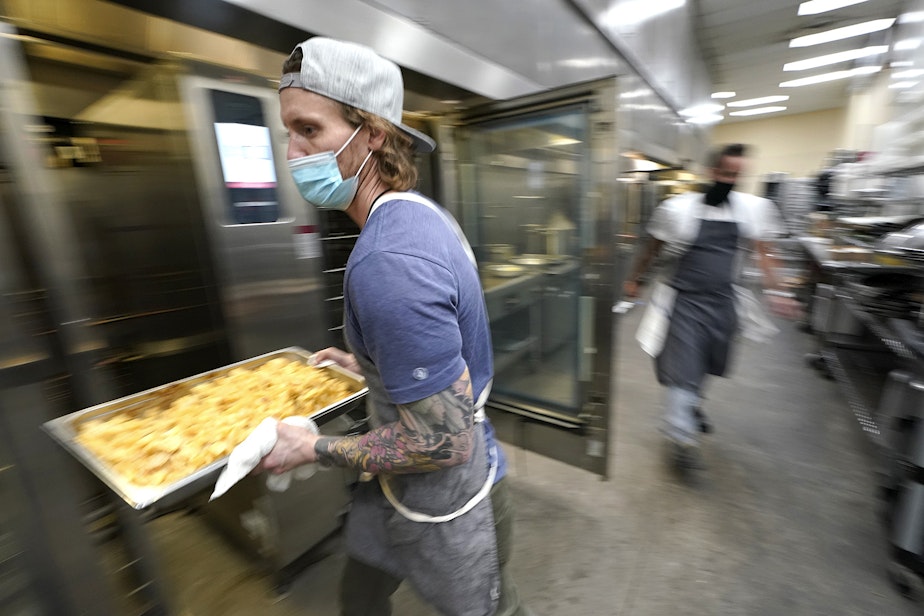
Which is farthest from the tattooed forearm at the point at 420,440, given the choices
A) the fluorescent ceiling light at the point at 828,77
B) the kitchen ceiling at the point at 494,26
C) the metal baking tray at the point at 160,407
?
the fluorescent ceiling light at the point at 828,77

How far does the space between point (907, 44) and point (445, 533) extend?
9.28m

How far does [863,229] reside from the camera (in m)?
3.78

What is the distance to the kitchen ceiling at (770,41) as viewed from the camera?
6.89 m

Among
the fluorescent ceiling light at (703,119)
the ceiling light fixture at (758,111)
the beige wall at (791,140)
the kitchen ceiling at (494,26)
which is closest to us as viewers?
the kitchen ceiling at (494,26)

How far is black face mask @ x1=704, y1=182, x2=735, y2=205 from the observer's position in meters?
2.21

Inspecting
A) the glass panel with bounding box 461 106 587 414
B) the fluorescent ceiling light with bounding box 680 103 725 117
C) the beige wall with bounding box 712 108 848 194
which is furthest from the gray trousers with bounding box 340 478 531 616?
the beige wall with bounding box 712 108 848 194

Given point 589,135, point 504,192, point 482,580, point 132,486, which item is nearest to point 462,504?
point 482,580

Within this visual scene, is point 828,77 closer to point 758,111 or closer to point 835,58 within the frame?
point 835,58

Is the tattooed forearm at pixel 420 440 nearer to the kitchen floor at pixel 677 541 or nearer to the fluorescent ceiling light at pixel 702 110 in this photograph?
the kitchen floor at pixel 677 541

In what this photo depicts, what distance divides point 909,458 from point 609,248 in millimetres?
1492

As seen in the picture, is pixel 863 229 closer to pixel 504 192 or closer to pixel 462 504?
pixel 504 192

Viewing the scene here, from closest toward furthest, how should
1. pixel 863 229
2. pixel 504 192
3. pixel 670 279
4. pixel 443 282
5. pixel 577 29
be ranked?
pixel 443 282 < pixel 670 279 < pixel 504 192 < pixel 577 29 < pixel 863 229

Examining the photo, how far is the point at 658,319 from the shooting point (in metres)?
2.45

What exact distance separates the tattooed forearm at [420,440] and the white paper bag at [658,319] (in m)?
1.94
